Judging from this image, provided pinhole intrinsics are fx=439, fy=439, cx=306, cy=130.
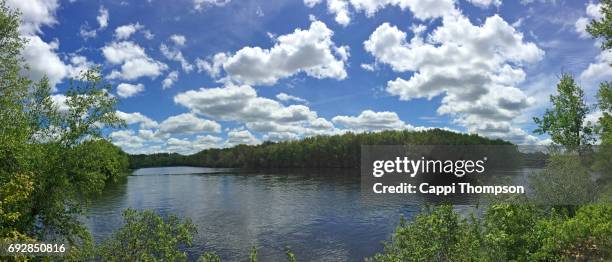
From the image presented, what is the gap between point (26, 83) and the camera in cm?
2581

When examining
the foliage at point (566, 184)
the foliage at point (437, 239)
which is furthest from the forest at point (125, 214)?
the foliage at point (566, 184)

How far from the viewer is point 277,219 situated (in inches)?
2589

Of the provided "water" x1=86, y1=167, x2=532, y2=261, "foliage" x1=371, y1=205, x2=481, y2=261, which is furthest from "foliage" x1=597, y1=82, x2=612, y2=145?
"water" x1=86, y1=167, x2=532, y2=261

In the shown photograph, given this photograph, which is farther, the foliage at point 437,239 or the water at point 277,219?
the water at point 277,219

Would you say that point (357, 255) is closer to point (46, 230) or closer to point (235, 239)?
point (235, 239)

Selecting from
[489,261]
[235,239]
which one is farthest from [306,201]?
[489,261]

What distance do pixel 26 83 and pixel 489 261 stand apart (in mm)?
26884

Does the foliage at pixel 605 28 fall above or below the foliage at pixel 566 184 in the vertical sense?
above

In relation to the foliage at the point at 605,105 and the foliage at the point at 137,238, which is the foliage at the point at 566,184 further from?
the foliage at the point at 137,238

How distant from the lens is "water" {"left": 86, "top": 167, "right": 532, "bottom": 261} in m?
49.1

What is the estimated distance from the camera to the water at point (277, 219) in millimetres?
49062

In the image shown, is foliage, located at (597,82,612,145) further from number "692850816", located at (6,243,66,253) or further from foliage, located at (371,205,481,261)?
number "692850816", located at (6,243,66,253)

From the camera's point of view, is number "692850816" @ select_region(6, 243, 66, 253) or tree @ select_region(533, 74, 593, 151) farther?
tree @ select_region(533, 74, 593, 151)

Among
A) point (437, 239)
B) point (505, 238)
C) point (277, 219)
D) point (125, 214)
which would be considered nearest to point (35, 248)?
point (125, 214)
